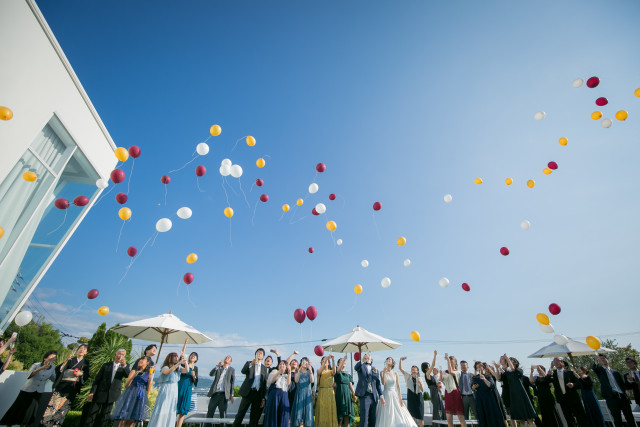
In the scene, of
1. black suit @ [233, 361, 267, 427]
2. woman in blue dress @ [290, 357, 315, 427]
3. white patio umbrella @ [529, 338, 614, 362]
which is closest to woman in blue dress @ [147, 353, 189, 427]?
black suit @ [233, 361, 267, 427]

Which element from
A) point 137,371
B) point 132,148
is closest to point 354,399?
point 137,371

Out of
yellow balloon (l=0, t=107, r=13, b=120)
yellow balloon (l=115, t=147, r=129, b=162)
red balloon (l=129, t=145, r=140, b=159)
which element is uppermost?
red balloon (l=129, t=145, r=140, b=159)

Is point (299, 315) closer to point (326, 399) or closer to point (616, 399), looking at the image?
point (326, 399)

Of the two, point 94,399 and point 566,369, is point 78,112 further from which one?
point 566,369

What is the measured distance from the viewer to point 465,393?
696 centimetres

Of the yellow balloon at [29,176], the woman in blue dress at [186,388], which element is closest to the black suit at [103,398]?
the woman in blue dress at [186,388]

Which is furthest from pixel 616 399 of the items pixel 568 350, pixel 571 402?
pixel 568 350

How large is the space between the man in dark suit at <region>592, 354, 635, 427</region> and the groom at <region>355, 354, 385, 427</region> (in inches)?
192

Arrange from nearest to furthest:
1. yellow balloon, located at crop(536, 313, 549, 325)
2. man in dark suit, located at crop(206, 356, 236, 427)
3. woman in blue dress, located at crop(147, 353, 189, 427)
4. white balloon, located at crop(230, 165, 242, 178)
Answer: woman in blue dress, located at crop(147, 353, 189, 427), man in dark suit, located at crop(206, 356, 236, 427), yellow balloon, located at crop(536, 313, 549, 325), white balloon, located at crop(230, 165, 242, 178)

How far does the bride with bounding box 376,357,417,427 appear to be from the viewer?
601 centimetres

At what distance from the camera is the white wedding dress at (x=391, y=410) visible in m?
5.99

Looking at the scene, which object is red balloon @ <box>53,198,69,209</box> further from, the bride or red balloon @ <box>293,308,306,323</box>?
the bride

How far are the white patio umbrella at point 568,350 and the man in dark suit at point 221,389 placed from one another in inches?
343

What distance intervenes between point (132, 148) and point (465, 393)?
9401 millimetres
